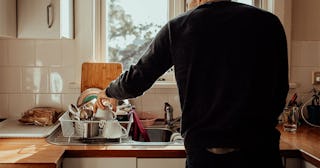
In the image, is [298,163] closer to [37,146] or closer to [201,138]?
[201,138]

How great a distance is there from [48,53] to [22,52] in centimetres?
14

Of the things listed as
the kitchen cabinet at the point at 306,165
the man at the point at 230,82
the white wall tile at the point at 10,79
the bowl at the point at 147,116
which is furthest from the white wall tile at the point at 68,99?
the kitchen cabinet at the point at 306,165

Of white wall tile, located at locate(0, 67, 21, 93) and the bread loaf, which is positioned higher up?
white wall tile, located at locate(0, 67, 21, 93)

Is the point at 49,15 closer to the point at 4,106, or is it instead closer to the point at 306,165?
the point at 4,106

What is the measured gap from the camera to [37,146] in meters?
1.61

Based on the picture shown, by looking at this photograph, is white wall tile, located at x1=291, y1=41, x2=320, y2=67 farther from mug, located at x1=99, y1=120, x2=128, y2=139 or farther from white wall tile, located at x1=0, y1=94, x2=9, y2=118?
white wall tile, located at x1=0, y1=94, x2=9, y2=118

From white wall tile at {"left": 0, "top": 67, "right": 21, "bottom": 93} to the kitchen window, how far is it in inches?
20.8

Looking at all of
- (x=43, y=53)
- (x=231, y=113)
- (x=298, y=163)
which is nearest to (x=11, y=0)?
(x=43, y=53)

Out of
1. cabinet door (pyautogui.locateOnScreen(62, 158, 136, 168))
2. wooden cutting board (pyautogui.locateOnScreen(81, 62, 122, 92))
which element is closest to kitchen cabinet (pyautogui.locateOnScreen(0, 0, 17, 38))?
wooden cutting board (pyautogui.locateOnScreen(81, 62, 122, 92))

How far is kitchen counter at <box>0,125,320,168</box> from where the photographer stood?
55.4 inches

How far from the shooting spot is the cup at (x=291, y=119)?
1939mm

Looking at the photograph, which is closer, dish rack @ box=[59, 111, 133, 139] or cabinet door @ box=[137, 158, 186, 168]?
cabinet door @ box=[137, 158, 186, 168]

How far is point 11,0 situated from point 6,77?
49cm

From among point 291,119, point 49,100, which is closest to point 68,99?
point 49,100
